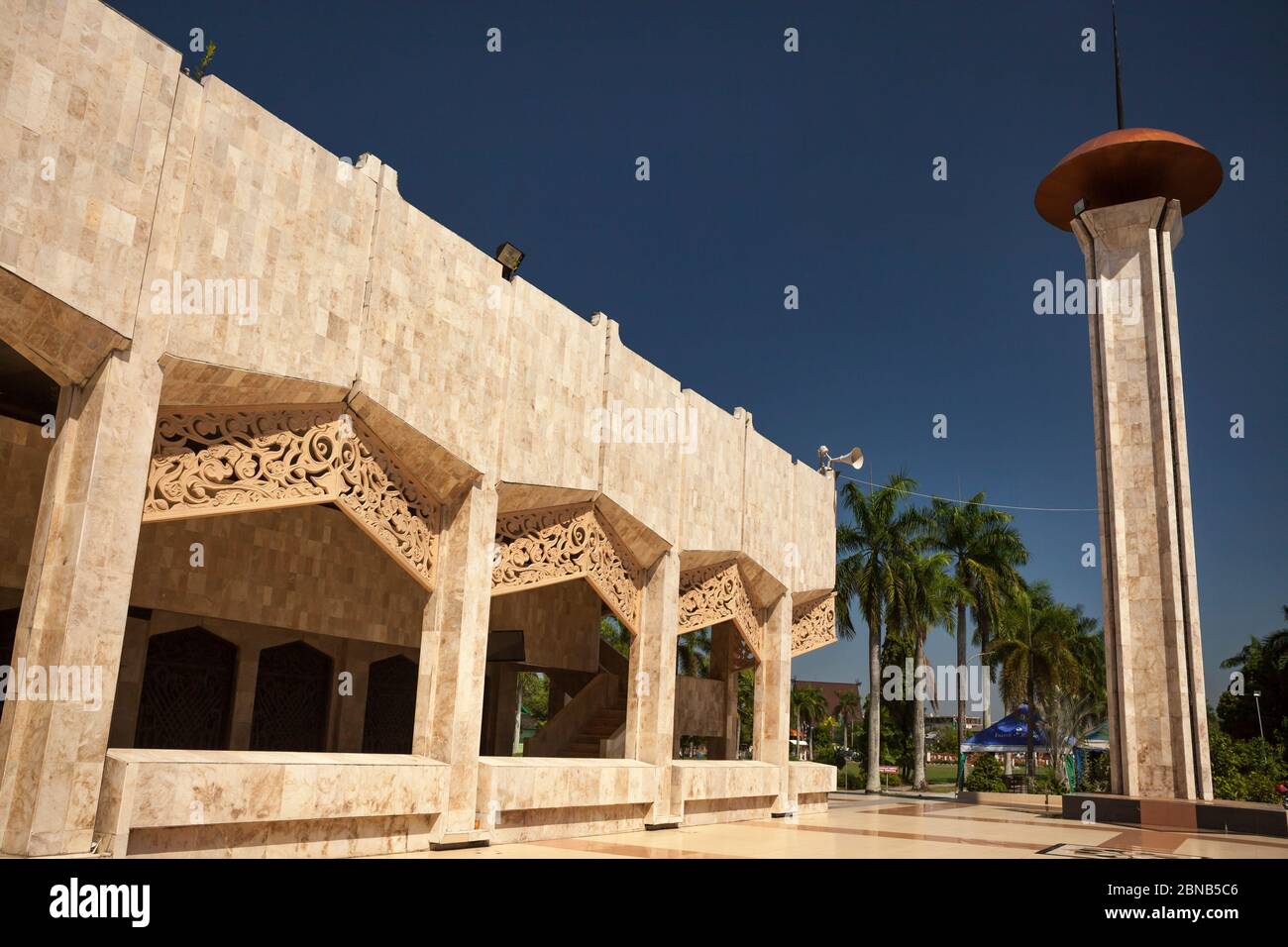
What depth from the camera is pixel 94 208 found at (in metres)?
7.57

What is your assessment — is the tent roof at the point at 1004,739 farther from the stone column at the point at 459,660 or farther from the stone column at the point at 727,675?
the stone column at the point at 459,660

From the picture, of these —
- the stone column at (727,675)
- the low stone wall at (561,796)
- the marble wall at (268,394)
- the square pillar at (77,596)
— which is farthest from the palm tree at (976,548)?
the square pillar at (77,596)

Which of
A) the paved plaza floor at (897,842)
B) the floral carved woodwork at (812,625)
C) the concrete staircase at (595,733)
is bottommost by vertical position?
the paved plaza floor at (897,842)

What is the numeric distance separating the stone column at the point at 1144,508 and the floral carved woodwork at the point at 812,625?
5484mm

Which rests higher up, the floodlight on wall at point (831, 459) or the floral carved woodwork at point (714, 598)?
the floodlight on wall at point (831, 459)

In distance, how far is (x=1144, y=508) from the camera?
19719mm

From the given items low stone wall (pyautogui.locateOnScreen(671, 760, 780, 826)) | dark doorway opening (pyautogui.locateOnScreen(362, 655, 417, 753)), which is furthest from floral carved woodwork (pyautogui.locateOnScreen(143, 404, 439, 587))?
dark doorway opening (pyautogui.locateOnScreen(362, 655, 417, 753))

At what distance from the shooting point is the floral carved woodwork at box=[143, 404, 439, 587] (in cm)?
827

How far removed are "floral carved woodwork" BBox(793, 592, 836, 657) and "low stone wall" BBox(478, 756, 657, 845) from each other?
6.87 m

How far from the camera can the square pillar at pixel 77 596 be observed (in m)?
6.97

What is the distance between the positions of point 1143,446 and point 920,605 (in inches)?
533

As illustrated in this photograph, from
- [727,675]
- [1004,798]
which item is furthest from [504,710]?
[1004,798]
